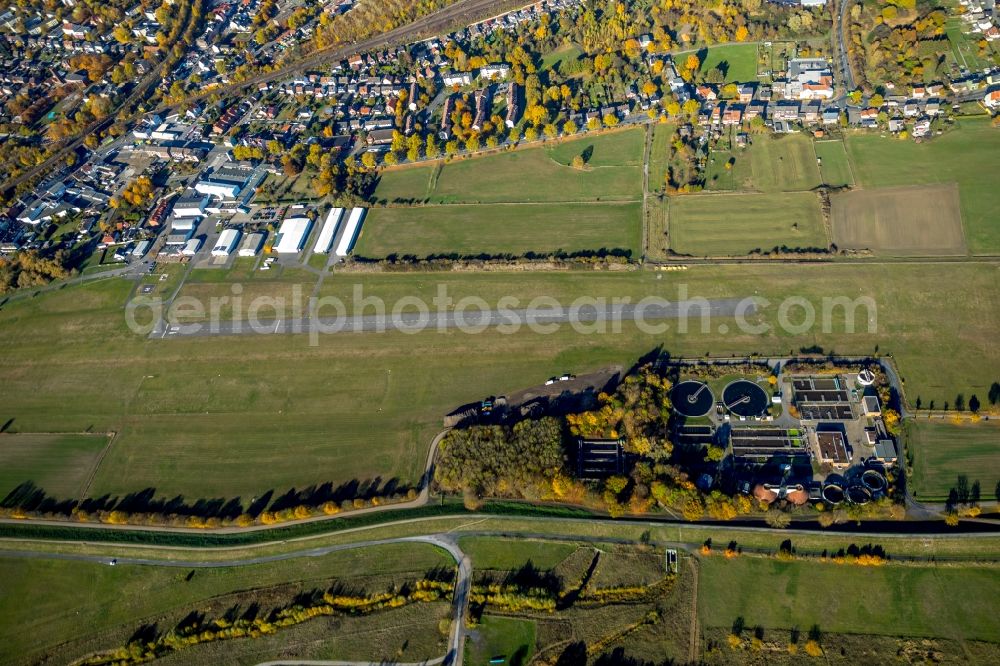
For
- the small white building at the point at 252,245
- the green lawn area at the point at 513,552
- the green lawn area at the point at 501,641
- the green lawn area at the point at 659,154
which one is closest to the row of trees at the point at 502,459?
the green lawn area at the point at 513,552

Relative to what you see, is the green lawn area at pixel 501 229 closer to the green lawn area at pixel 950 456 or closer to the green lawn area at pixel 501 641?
the green lawn area at pixel 950 456

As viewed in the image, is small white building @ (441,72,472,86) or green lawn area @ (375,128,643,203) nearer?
green lawn area @ (375,128,643,203)

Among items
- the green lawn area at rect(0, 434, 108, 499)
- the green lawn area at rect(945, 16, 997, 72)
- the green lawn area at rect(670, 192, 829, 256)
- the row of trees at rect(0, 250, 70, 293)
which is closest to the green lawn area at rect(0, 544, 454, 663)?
the green lawn area at rect(0, 434, 108, 499)

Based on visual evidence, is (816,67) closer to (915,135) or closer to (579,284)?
(915,135)

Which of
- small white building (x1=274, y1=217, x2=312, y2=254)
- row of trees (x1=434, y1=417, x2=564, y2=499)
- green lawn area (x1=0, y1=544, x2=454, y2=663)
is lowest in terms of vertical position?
green lawn area (x1=0, y1=544, x2=454, y2=663)

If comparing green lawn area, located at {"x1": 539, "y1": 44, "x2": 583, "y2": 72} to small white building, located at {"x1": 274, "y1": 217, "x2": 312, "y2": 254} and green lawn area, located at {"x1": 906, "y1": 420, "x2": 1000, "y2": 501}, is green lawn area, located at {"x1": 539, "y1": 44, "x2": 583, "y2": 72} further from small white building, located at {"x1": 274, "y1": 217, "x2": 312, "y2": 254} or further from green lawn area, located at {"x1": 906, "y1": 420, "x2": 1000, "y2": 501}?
green lawn area, located at {"x1": 906, "y1": 420, "x2": 1000, "y2": 501}

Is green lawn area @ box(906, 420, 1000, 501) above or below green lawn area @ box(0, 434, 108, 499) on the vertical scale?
above

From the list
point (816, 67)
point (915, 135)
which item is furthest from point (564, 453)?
point (816, 67)
